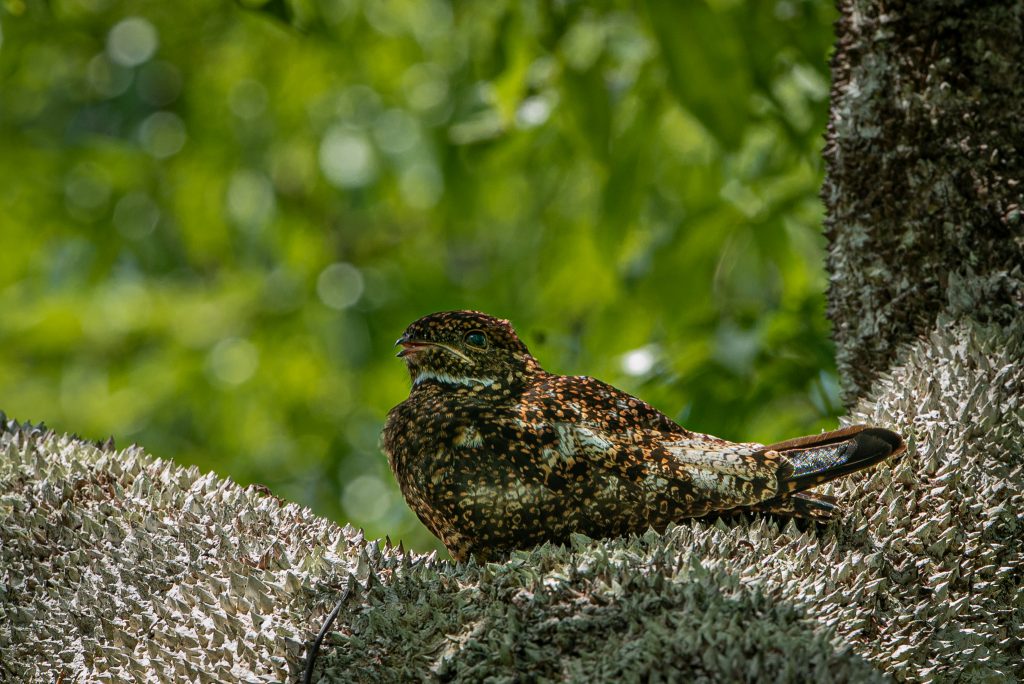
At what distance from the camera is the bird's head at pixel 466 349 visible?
2.16m

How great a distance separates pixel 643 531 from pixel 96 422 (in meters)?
5.89

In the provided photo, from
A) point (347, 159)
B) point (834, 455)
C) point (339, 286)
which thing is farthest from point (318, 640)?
point (339, 286)

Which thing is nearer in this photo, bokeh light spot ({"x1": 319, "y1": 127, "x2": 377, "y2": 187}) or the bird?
the bird

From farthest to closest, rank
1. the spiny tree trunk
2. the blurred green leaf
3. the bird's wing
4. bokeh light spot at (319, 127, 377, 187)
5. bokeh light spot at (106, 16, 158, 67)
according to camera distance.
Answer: bokeh light spot at (106, 16, 158, 67) < bokeh light spot at (319, 127, 377, 187) < the blurred green leaf < the bird's wing < the spiny tree trunk

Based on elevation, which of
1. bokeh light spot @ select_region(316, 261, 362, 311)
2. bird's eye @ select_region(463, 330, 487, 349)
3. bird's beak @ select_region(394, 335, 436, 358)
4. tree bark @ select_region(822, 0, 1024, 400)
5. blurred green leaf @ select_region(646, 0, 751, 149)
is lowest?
Result: bird's eye @ select_region(463, 330, 487, 349)

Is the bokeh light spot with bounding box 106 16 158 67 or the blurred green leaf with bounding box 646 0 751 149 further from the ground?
the bokeh light spot with bounding box 106 16 158 67

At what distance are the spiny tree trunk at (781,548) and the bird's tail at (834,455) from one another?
9 centimetres

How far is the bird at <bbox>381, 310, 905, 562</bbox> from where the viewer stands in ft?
5.98

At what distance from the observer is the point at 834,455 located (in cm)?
180

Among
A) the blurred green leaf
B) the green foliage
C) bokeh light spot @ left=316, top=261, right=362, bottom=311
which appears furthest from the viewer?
bokeh light spot @ left=316, top=261, right=362, bottom=311

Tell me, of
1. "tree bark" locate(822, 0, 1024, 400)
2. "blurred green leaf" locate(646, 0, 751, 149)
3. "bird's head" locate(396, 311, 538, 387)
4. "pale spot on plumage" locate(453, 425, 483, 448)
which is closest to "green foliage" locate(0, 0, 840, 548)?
"blurred green leaf" locate(646, 0, 751, 149)

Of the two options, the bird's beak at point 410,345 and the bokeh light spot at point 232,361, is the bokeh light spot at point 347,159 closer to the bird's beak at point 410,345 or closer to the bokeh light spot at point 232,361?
the bokeh light spot at point 232,361

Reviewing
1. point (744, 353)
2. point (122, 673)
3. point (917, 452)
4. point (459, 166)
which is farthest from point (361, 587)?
point (459, 166)

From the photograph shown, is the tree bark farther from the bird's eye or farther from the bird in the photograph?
the bird's eye
